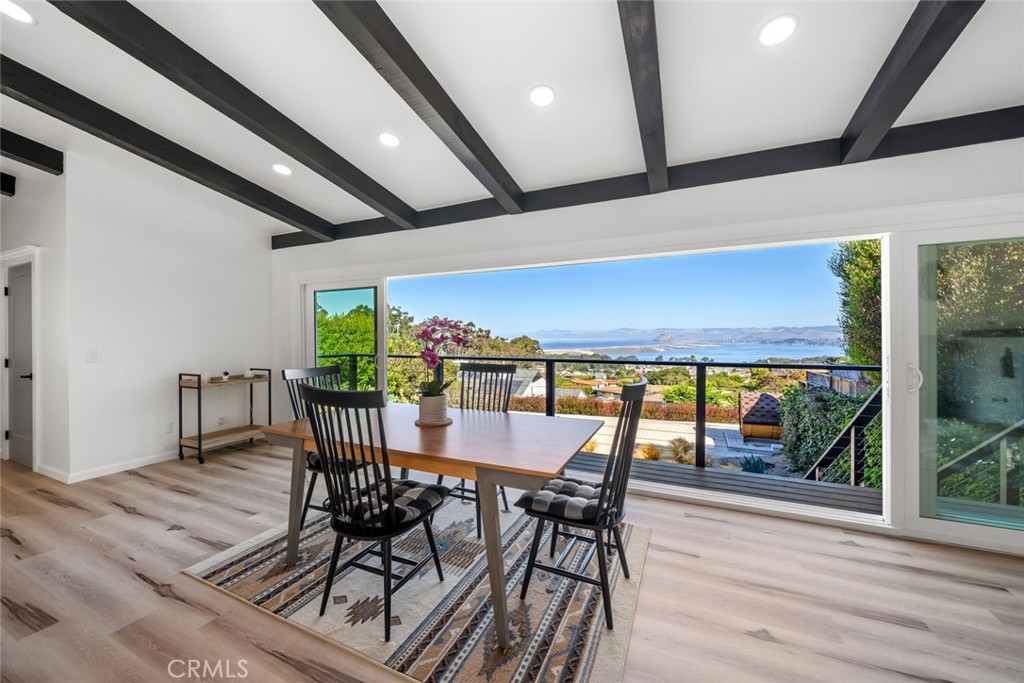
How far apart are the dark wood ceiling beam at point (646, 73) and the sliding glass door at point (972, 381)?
1786 millimetres

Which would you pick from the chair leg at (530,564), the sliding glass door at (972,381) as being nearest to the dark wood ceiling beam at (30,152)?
the chair leg at (530,564)

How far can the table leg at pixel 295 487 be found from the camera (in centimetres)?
209

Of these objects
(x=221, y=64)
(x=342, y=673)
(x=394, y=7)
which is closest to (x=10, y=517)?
(x=342, y=673)

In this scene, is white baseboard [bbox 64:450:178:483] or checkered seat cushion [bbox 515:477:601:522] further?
white baseboard [bbox 64:450:178:483]

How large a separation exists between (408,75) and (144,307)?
3816 mm

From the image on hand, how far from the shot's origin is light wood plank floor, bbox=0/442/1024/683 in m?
1.53

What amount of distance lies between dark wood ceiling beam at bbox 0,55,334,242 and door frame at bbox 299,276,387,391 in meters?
0.83

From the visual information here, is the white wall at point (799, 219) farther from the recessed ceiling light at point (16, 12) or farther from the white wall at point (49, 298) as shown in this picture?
the white wall at point (49, 298)

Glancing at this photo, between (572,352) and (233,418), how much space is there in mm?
5917

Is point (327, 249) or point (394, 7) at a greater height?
point (394, 7)

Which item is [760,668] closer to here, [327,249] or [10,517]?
[10,517]

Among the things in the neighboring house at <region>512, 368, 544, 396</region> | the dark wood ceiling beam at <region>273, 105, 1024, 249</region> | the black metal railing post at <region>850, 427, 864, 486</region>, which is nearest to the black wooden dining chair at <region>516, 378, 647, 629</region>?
the dark wood ceiling beam at <region>273, 105, 1024, 249</region>

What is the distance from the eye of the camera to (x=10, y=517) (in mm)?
2738

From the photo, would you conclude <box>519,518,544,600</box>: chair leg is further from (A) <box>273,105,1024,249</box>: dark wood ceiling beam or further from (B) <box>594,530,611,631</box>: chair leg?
(A) <box>273,105,1024,249</box>: dark wood ceiling beam
